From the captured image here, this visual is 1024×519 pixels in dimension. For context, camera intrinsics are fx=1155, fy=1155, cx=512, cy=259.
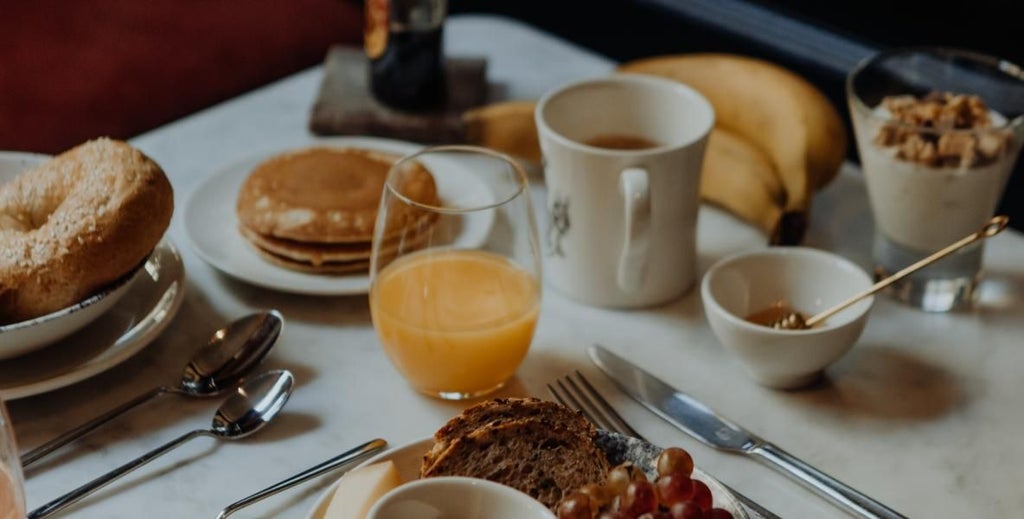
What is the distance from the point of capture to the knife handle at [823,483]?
36.2 inches

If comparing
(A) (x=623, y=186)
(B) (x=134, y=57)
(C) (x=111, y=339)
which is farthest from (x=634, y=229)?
(B) (x=134, y=57)

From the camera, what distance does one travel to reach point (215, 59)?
2023 millimetres

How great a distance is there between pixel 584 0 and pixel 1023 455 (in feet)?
4.18

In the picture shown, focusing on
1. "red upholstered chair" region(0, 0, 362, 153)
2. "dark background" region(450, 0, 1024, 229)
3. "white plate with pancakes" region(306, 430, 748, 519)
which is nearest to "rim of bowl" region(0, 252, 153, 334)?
"white plate with pancakes" region(306, 430, 748, 519)

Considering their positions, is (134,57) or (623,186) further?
(134,57)

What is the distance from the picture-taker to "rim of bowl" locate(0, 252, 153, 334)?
3.19ft

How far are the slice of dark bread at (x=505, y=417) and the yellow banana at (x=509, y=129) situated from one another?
594 millimetres

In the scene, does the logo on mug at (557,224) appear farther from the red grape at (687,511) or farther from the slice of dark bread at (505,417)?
the red grape at (687,511)

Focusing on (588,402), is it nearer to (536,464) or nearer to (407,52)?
(536,464)

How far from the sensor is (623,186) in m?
1.10

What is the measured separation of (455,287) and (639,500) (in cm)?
30

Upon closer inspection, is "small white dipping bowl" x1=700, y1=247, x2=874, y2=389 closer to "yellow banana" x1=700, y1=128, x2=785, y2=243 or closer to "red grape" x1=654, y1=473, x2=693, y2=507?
"yellow banana" x1=700, y1=128, x2=785, y2=243

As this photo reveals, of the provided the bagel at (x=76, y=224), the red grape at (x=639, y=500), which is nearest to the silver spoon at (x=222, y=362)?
the bagel at (x=76, y=224)

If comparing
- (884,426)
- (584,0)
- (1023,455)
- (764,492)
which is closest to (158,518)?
(764,492)
